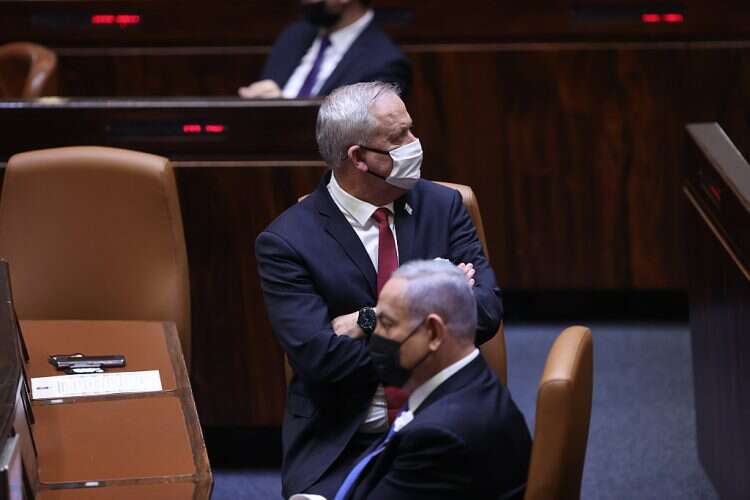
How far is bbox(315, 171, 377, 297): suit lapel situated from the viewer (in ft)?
10.1

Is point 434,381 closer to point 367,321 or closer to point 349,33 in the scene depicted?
point 367,321

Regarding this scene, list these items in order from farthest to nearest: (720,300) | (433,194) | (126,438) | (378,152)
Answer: (720,300)
(433,194)
(378,152)
(126,438)

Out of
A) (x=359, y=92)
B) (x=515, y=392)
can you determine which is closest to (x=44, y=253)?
(x=359, y=92)

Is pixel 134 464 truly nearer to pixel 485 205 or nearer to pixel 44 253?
pixel 44 253

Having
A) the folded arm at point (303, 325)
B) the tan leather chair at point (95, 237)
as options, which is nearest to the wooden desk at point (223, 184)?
the tan leather chair at point (95, 237)

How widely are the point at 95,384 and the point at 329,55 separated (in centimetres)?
190

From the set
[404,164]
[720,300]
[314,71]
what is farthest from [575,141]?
[404,164]

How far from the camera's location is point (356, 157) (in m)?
3.09

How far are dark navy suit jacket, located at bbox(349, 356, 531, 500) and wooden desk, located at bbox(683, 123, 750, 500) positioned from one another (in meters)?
0.98

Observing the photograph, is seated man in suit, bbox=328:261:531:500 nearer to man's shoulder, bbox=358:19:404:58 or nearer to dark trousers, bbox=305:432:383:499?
dark trousers, bbox=305:432:383:499

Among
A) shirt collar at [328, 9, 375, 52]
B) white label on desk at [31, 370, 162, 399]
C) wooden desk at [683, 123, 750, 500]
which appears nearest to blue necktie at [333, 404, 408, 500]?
white label on desk at [31, 370, 162, 399]

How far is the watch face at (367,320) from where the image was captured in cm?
299

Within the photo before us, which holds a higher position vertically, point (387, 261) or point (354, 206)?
point (354, 206)

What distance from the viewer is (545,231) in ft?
16.8
